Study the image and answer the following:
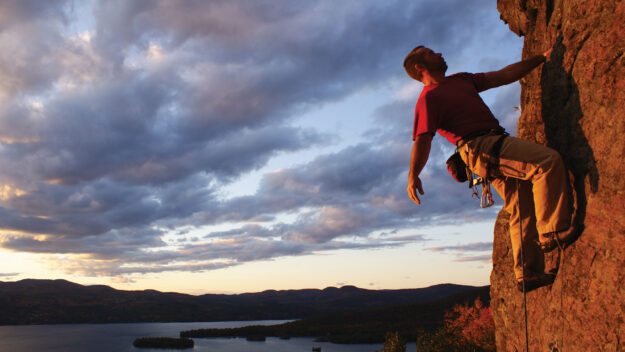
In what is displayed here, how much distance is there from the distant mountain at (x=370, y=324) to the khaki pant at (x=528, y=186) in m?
111

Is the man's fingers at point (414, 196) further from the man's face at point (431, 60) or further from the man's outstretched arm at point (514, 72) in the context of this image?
the man's outstretched arm at point (514, 72)

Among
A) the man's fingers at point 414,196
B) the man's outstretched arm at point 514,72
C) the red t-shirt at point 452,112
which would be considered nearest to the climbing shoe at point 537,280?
the man's fingers at point 414,196

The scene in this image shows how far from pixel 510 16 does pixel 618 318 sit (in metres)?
4.12

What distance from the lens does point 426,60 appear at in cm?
554

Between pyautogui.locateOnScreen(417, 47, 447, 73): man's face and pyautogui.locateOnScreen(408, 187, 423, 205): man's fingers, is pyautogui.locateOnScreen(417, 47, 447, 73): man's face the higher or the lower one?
the higher one

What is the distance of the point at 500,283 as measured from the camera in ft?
20.3

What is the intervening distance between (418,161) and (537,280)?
5.12 ft

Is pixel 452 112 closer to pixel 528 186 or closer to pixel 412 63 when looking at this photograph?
pixel 412 63

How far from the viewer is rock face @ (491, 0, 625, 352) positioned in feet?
13.4

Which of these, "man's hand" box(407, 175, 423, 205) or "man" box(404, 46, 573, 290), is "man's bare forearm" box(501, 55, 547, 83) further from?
"man's hand" box(407, 175, 423, 205)

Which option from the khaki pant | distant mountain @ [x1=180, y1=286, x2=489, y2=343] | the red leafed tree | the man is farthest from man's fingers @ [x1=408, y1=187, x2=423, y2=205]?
distant mountain @ [x1=180, y1=286, x2=489, y2=343]

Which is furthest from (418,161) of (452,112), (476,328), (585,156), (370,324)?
(370,324)

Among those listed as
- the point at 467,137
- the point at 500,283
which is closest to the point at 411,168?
the point at 467,137

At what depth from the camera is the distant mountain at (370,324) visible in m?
127
